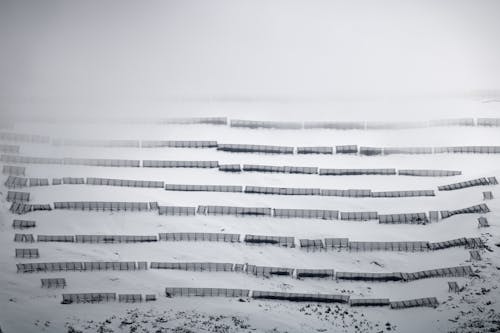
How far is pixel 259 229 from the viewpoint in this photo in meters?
68.3

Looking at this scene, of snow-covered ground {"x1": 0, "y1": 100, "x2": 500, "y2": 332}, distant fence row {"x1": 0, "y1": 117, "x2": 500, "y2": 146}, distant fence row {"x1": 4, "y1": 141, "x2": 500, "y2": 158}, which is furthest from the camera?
distant fence row {"x1": 0, "y1": 117, "x2": 500, "y2": 146}

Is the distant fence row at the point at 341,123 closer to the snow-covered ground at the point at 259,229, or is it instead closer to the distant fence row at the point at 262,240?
the snow-covered ground at the point at 259,229

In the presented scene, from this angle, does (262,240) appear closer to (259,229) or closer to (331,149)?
(259,229)

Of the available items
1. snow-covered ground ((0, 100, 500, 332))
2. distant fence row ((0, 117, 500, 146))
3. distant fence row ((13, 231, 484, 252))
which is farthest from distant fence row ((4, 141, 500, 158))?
distant fence row ((13, 231, 484, 252))

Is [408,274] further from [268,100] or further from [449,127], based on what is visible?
[268,100]


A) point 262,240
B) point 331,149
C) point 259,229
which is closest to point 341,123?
point 331,149

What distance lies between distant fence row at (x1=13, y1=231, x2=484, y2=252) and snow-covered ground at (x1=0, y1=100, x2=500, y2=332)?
0.72m

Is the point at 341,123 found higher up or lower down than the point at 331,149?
higher up

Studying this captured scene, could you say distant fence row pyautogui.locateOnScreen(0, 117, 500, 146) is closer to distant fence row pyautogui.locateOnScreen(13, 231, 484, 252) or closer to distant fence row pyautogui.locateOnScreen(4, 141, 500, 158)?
distant fence row pyautogui.locateOnScreen(4, 141, 500, 158)

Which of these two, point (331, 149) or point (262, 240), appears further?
point (331, 149)

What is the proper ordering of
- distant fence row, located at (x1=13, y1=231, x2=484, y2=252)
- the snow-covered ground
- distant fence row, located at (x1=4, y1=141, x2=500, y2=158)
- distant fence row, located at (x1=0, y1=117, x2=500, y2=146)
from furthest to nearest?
1. distant fence row, located at (x1=0, y1=117, x2=500, y2=146)
2. distant fence row, located at (x1=4, y1=141, x2=500, y2=158)
3. distant fence row, located at (x1=13, y1=231, x2=484, y2=252)
4. the snow-covered ground

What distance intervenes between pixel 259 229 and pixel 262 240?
1693 millimetres

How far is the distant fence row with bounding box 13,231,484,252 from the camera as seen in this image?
65.7m

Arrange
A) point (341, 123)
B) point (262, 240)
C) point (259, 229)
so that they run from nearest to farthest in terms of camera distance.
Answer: point (262, 240) < point (259, 229) < point (341, 123)
